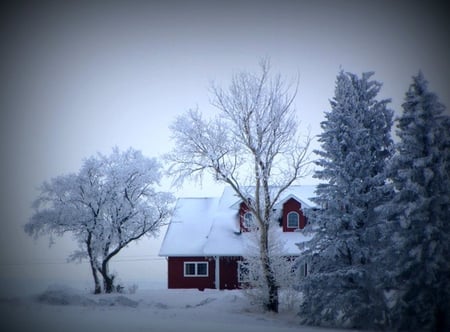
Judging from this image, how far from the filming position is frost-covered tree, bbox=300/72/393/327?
2020 centimetres

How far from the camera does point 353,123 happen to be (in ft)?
69.9

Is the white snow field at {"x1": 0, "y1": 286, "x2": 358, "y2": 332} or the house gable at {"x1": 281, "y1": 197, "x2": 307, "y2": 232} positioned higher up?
the house gable at {"x1": 281, "y1": 197, "x2": 307, "y2": 232}

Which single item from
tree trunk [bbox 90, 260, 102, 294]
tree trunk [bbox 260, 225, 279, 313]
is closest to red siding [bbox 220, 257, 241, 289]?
tree trunk [bbox 90, 260, 102, 294]

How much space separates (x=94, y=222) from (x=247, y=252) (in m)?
13.5

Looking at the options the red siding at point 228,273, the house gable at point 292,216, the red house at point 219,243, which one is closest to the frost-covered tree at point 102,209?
the red house at point 219,243

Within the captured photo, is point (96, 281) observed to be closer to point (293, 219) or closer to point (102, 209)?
point (102, 209)

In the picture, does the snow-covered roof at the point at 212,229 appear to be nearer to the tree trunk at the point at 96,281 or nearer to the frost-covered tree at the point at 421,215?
the tree trunk at the point at 96,281

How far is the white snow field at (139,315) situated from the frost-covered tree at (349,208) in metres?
1.81

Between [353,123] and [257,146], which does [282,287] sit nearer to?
[257,146]

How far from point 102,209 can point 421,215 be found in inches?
969

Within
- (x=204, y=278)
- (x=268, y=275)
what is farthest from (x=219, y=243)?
(x=268, y=275)

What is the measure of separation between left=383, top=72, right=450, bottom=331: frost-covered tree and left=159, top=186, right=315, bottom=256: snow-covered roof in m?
15.1

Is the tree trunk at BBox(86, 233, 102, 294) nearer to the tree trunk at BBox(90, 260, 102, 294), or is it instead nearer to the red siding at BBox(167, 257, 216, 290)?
the tree trunk at BBox(90, 260, 102, 294)

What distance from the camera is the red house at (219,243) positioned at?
35.8 metres
